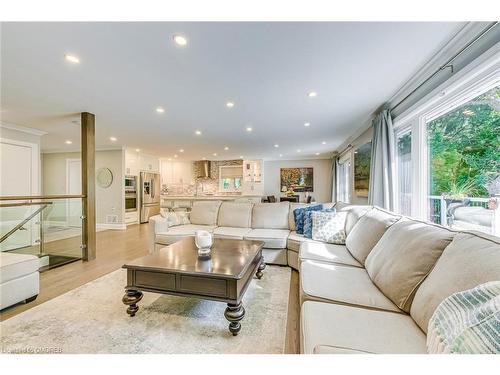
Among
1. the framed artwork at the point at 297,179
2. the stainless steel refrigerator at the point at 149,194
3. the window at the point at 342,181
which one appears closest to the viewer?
the window at the point at 342,181

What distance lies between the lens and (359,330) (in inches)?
41.4

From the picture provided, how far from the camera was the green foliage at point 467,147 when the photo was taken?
1.69m

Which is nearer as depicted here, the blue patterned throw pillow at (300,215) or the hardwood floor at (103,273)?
the hardwood floor at (103,273)

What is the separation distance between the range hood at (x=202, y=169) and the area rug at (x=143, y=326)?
6.91 meters

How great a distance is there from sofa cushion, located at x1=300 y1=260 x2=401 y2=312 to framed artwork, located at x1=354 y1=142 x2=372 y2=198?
2750 millimetres

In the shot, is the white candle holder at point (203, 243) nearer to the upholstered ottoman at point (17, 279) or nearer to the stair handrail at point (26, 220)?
the upholstered ottoman at point (17, 279)

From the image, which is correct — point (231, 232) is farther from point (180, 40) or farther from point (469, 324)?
point (469, 324)

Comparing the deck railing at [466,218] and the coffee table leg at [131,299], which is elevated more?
the deck railing at [466,218]

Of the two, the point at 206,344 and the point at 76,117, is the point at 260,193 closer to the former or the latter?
the point at 76,117

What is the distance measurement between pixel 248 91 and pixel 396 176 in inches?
92.5

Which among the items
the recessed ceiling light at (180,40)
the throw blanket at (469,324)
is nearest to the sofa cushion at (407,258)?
the throw blanket at (469,324)

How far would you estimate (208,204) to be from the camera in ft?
13.8

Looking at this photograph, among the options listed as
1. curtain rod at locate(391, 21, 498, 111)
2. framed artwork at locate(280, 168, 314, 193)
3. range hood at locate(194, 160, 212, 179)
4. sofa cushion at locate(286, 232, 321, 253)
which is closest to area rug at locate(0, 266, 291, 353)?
sofa cushion at locate(286, 232, 321, 253)

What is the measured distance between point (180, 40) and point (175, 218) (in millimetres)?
2911
